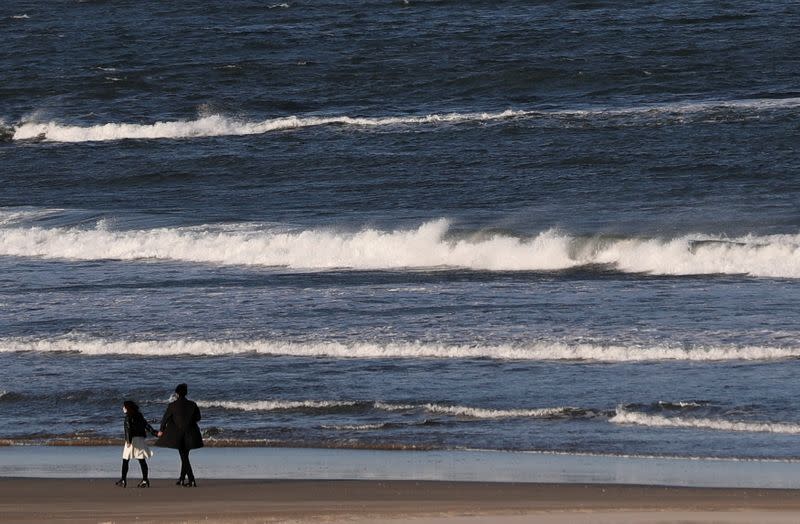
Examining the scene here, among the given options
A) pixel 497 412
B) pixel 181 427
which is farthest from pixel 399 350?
pixel 181 427

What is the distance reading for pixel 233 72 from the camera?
40969 millimetres

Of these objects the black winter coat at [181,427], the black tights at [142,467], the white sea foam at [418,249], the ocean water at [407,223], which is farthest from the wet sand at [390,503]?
the white sea foam at [418,249]

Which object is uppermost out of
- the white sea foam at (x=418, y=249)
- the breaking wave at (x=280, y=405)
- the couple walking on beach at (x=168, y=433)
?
the couple walking on beach at (x=168, y=433)

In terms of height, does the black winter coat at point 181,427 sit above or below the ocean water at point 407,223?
above

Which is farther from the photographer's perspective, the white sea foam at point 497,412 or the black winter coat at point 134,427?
the white sea foam at point 497,412

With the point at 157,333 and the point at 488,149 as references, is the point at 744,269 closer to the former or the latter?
the point at 157,333

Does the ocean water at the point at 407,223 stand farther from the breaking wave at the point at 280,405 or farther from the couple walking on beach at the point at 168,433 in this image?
the couple walking on beach at the point at 168,433

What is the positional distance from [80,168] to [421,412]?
22582mm

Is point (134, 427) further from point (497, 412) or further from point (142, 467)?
point (497, 412)

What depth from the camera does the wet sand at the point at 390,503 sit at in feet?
33.4

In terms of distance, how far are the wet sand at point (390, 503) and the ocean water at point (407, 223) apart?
1.46 metres

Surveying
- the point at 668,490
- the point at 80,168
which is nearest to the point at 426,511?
the point at 668,490

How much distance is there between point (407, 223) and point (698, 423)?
43.1ft

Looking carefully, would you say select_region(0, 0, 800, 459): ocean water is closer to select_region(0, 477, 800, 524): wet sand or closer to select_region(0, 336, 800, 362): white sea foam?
select_region(0, 336, 800, 362): white sea foam
